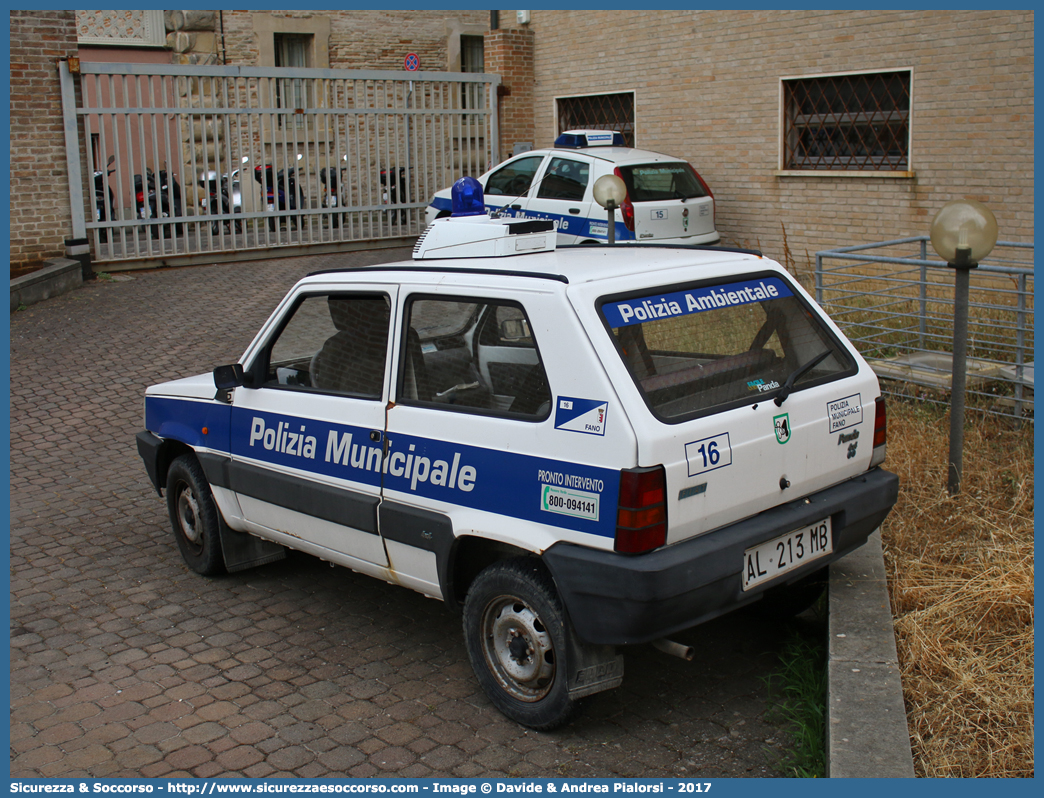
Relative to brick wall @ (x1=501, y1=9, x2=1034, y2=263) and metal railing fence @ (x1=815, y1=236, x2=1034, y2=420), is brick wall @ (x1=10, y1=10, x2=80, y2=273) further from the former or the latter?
metal railing fence @ (x1=815, y1=236, x2=1034, y2=420)

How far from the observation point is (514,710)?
13.0 feet

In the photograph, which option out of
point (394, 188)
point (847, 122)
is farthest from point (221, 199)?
point (847, 122)

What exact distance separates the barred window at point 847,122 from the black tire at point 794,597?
9.91 metres

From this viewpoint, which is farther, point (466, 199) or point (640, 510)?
point (466, 199)

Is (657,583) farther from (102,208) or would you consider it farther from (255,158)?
(255,158)

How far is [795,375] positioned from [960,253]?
1901mm

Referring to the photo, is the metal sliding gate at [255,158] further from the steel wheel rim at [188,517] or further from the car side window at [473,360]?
the car side window at [473,360]

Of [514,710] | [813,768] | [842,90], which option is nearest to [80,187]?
[842,90]

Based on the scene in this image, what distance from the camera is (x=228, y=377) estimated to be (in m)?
4.91

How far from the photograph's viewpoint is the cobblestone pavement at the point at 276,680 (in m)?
3.79

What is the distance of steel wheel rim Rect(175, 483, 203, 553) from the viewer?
18.0 ft

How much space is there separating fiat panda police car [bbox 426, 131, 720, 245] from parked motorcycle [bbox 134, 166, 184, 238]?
4.47 metres

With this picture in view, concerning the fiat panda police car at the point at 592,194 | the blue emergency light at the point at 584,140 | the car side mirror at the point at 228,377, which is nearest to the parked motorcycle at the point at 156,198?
the fiat panda police car at the point at 592,194

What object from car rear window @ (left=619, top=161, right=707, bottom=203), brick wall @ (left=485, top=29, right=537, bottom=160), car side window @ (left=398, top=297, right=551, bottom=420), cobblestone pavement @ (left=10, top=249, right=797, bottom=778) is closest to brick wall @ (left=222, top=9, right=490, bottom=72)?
brick wall @ (left=485, top=29, right=537, bottom=160)
